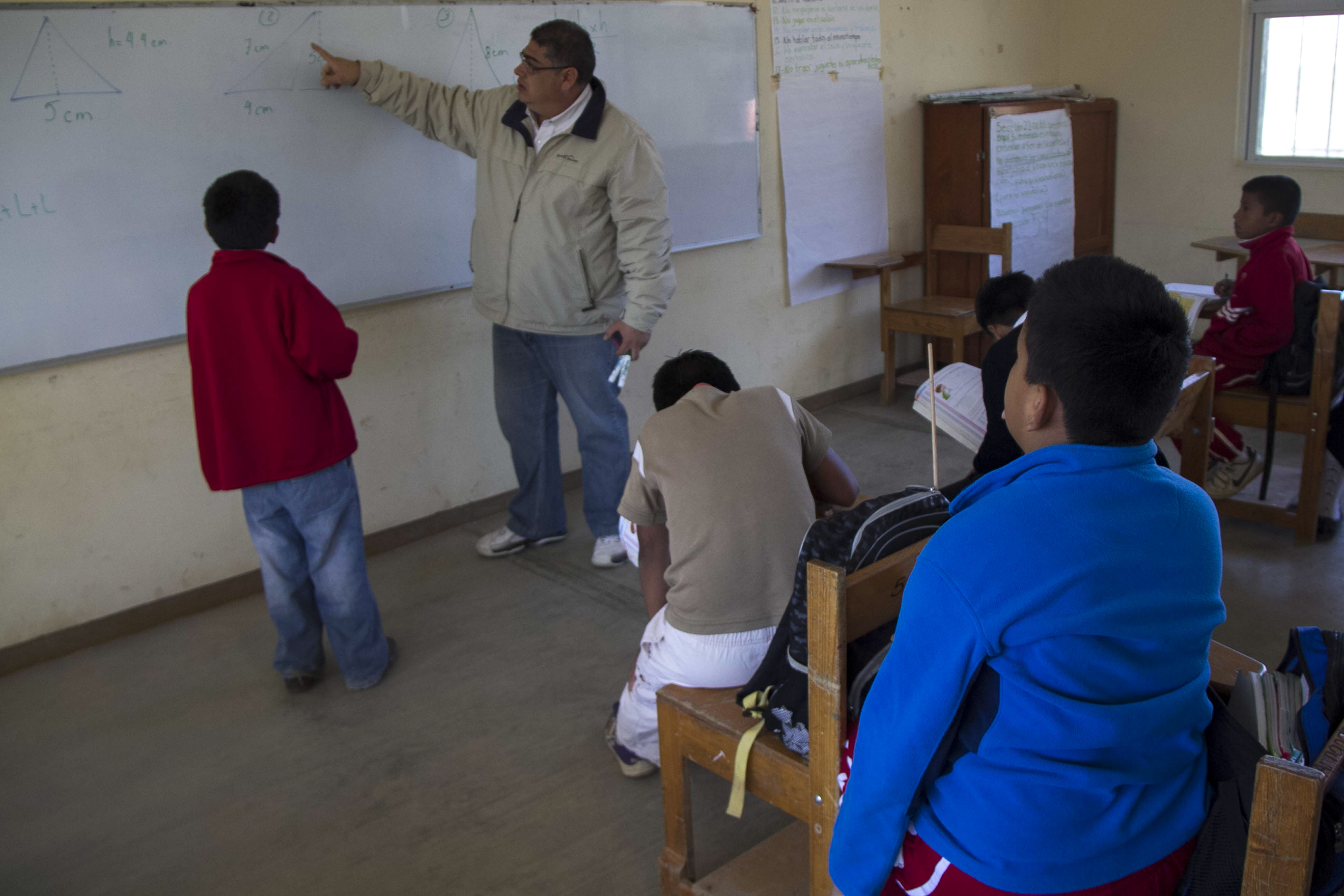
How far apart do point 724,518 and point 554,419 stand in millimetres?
1720

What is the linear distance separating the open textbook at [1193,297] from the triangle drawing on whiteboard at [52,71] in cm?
305

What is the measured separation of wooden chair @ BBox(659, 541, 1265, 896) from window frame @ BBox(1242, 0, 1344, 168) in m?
4.29

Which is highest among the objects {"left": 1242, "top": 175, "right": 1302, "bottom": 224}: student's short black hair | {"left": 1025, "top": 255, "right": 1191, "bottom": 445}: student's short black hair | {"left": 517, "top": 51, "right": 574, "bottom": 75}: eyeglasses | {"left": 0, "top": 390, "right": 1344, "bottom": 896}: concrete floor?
{"left": 517, "top": 51, "right": 574, "bottom": 75}: eyeglasses

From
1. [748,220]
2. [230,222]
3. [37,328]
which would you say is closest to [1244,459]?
[748,220]

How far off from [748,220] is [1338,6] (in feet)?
9.70

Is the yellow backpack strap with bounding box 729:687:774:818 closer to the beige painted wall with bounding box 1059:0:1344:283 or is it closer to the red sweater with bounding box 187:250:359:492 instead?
the red sweater with bounding box 187:250:359:492

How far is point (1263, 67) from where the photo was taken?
519 cm

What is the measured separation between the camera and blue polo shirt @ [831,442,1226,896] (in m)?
1.06

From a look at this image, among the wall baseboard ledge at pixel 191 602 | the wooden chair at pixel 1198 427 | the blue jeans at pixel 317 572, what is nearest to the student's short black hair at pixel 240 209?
the blue jeans at pixel 317 572

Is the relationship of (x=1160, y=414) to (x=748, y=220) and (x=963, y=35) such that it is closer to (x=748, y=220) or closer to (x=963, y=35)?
(x=748, y=220)

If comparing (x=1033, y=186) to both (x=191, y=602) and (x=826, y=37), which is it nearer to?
(x=826, y=37)

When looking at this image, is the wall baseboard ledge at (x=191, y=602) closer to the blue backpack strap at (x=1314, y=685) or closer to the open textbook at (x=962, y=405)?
the open textbook at (x=962, y=405)

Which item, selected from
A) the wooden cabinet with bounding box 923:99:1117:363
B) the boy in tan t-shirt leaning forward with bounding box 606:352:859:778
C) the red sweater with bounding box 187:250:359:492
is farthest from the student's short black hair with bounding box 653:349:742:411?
the wooden cabinet with bounding box 923:99:1117:363

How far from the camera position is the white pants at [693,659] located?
1873mm
